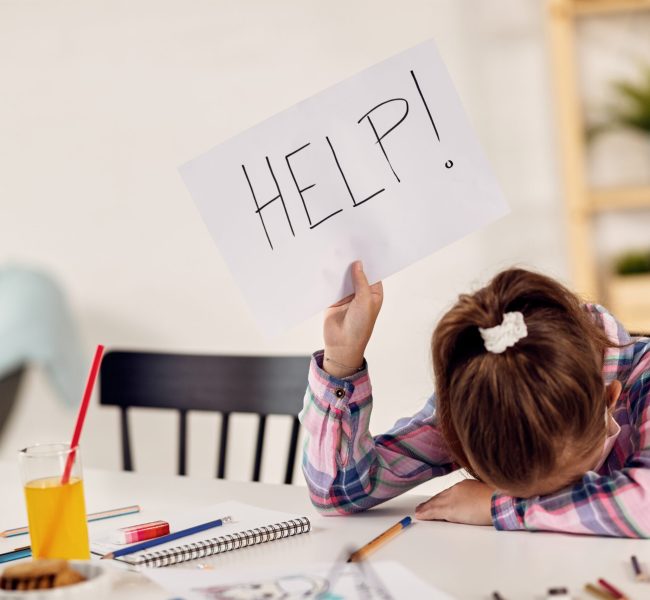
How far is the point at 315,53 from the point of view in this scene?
2.94 metres

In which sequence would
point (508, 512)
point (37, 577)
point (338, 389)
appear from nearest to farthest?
point (37, 577), point (508, 512), point (338, 389)

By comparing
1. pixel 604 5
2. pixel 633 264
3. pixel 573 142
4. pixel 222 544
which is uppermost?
pixel 604 5

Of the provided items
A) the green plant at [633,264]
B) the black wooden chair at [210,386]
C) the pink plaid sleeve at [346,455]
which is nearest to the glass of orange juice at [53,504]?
the pink plaid sleeve at [346,455]

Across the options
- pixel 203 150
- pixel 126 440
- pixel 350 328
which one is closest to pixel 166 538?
pixel 350 328

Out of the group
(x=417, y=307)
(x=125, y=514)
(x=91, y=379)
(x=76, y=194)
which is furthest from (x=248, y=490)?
(x=76, y=194)

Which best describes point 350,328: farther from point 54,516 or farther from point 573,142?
point 573,142

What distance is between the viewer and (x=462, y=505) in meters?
0.97

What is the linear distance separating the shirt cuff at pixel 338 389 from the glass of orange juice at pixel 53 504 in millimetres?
284

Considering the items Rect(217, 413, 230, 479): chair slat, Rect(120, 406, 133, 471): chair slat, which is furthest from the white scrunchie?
Rect(120, 406, 133, 471): chair slat

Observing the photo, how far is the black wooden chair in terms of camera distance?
142 centimetres

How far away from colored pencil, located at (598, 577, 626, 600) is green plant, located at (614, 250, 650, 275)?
2.11 meters

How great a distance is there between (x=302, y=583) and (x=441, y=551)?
0.16 metres

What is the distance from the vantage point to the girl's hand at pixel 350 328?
991 millimetres

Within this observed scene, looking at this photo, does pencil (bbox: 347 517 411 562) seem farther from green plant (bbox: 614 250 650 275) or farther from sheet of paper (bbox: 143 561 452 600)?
green plant (bbox: 614 250 650 275)
